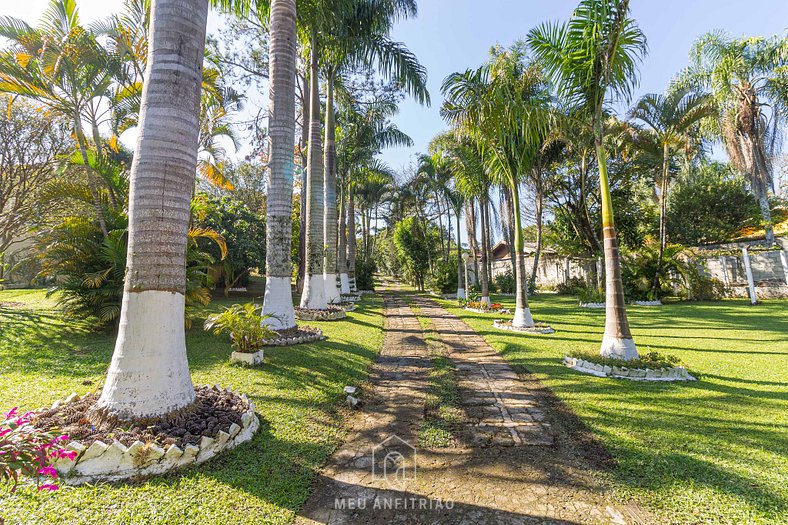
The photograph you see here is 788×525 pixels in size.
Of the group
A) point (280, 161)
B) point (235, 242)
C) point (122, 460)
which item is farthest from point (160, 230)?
point (235, 242)

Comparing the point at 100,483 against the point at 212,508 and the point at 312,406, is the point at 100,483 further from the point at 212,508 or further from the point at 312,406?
the point at 312,406

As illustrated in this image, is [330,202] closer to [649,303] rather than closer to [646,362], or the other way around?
[646,362]

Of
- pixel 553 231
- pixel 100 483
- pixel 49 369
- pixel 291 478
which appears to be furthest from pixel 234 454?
pixel 553 231

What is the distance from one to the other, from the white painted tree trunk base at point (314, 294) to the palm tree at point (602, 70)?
8.56 metres

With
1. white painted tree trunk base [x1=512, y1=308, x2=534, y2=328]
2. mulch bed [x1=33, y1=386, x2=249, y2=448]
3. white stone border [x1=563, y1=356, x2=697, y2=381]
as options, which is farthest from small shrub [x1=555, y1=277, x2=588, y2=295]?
mulch bed [x1=33, y1=386, x2=249, y2=448]

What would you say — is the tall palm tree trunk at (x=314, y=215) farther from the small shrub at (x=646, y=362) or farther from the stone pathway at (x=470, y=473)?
the small shrub at (x=646, y=362)

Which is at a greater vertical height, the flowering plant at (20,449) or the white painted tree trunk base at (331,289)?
the white painted tree trunk base at (331,289)

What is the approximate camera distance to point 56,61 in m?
8.26

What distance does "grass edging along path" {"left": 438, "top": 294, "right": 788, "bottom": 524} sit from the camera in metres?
2.53

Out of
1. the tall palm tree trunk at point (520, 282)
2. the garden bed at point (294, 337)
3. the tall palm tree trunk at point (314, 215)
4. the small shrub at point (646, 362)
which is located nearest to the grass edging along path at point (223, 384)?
the garden bed at point (294, 337)

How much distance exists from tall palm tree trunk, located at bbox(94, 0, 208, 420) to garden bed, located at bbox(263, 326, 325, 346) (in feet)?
12.8

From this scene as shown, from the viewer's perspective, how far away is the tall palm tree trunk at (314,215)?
37.6 feet

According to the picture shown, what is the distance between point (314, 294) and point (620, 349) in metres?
9.06

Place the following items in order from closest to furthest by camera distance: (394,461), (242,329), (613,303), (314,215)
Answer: (394,461), (242,329), (613,303), (314,215)
